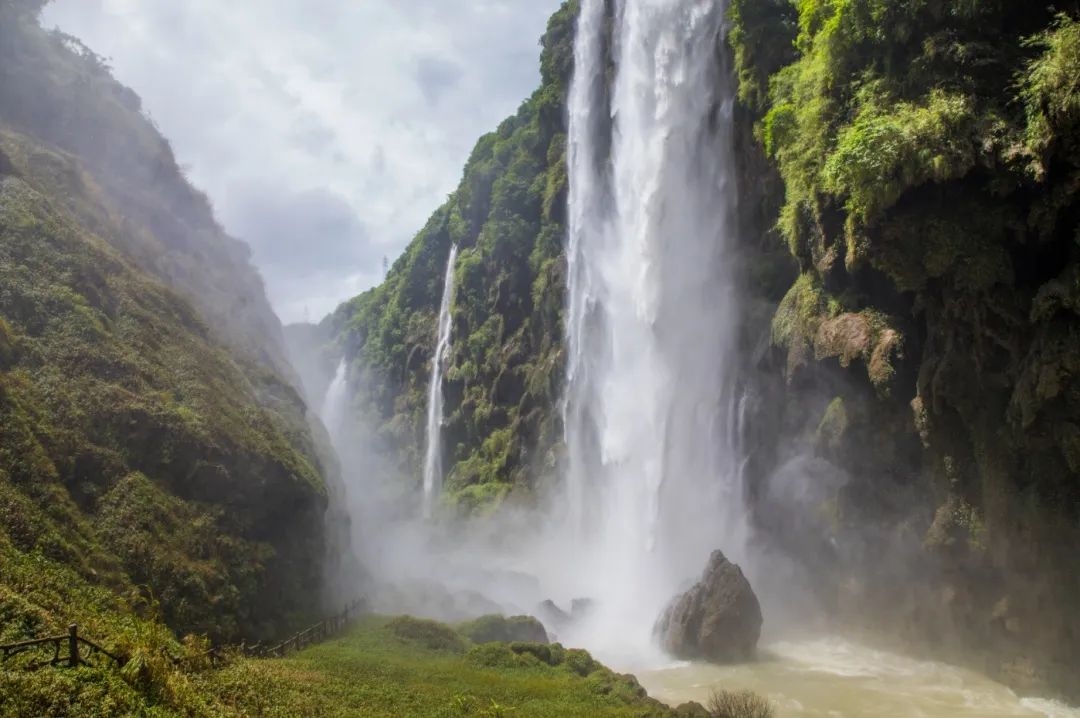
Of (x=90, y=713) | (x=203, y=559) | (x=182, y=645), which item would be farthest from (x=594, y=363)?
(x=90, y=713)

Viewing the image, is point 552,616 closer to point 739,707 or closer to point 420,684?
point 420,684

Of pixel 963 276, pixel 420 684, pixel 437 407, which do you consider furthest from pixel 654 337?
pixel 437 407

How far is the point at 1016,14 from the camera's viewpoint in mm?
20328

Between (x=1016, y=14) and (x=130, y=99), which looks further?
(x=130, y=99)

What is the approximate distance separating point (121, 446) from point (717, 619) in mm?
20918

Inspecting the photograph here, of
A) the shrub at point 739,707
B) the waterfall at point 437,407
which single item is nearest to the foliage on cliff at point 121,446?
the shrub at point 739,707

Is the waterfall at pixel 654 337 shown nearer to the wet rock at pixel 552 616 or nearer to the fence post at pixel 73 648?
the wet rock at pixel 552 616

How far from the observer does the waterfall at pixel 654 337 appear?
3650 cm

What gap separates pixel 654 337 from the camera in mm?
43344

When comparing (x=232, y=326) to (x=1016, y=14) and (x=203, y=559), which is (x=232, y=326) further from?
(x=1016, y=14)

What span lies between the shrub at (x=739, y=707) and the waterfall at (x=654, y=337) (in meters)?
10.5

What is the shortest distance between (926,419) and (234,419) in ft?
83.3

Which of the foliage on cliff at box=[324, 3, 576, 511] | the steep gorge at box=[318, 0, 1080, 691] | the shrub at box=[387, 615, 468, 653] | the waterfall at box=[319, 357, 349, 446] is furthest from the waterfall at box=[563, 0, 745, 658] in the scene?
the waterfall at box=[319, 357, 349, 446]

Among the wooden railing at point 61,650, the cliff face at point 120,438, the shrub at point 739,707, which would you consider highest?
the cliff face at point 120,438
